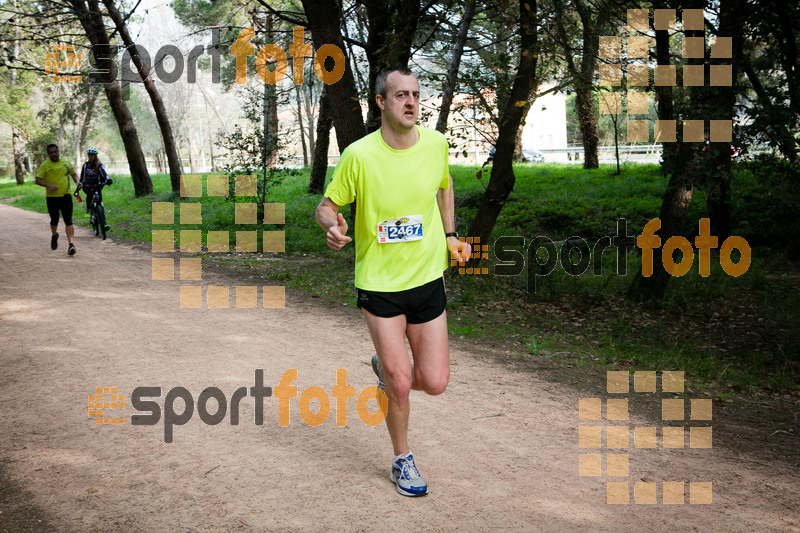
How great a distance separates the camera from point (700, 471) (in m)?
4.53

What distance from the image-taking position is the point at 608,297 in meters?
10.5

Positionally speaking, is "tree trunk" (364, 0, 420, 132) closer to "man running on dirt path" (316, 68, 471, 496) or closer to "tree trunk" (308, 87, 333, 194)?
A: "man running on dirt path" (316, 68, 471, 496)

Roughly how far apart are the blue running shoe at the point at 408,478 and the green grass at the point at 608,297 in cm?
369

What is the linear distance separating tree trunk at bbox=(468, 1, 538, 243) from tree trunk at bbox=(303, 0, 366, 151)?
2453 mm

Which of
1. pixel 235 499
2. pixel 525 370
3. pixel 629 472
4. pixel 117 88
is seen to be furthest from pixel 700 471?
pixel 117 88

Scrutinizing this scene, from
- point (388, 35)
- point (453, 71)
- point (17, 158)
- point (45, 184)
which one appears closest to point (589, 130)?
point (453, 71)

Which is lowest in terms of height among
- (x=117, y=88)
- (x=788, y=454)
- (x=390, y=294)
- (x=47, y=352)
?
(x=788, y=454)

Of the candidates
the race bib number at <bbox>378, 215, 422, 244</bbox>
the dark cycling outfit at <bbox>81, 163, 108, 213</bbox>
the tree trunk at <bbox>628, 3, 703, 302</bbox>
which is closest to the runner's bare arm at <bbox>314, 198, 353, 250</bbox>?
the race bib number at <bbox>378, 215, 422, 244</bbox>

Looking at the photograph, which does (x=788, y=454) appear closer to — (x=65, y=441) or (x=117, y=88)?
(x=65, y=441)

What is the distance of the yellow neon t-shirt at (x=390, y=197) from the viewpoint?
3.68 meters

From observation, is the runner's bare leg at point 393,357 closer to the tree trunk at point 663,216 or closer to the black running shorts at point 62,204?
the tree trunk at point 663,216

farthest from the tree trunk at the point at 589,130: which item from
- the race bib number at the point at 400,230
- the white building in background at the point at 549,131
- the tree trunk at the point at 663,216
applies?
the white building in background at the point at 549,131

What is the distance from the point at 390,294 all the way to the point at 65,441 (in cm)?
274

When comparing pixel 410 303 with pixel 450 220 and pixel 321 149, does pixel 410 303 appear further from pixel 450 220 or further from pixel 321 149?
pixel 321 149
